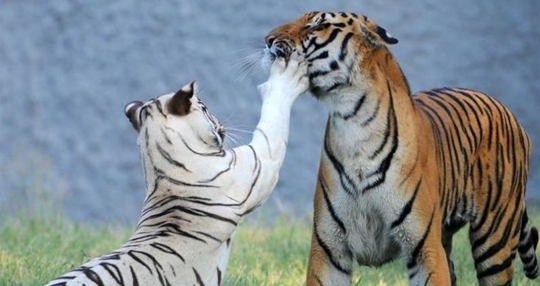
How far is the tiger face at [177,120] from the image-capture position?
4.16 m

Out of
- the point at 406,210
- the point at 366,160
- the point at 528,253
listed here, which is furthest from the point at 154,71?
the point at 406,210

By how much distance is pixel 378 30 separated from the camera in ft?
14.6

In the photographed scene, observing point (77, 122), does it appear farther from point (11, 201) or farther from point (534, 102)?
point (534, 102)

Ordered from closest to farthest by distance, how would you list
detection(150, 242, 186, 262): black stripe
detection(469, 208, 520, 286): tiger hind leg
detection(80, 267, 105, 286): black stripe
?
detection(80, 267, 105, 286): black stripe, detection(150, 242, 186, 262): black stripe, detection(469, 208, 520, 286): tiger hind leg

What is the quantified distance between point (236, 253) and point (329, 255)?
190 centimetres

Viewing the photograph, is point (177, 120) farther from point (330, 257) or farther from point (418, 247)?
point (418, 247)

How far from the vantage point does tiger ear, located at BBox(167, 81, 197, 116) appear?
4145 millimetres

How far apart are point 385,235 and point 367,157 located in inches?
11.8

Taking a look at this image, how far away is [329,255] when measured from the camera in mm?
4508

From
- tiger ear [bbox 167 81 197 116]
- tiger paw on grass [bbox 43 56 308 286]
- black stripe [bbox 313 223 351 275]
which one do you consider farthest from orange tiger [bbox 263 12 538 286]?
tiger ear [bbox 167 81 197 116]

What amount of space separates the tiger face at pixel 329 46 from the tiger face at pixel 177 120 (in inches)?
16.2

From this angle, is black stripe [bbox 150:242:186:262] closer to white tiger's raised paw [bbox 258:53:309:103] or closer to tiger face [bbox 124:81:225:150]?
tiger face [bbox 124:81:225:150]

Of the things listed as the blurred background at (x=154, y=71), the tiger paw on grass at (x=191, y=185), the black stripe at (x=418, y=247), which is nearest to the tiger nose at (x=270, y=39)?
the tiger paw on grass at (x=191, y=185)

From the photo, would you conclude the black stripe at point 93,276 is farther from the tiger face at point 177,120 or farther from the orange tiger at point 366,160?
the orange tiger at point 366,160
